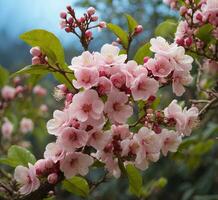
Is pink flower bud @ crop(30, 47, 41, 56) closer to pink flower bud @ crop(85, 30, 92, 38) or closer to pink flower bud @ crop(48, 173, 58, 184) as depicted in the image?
pink flower bud @ crop(85, 30, 92, 38)

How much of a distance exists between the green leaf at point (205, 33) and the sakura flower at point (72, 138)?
544 millimetres

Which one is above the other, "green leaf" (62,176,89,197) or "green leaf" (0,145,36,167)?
"green leaf" (0,145,36,167)

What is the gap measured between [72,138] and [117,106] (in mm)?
122

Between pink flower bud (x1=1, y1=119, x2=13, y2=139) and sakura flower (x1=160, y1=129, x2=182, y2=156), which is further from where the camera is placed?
pink flower bud (x1=1, y1=119, x2=13, y2=139)

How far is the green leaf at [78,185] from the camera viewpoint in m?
1.24

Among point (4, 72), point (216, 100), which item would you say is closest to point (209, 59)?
point (216, 100)

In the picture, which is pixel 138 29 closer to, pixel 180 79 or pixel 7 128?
pixel 180 79

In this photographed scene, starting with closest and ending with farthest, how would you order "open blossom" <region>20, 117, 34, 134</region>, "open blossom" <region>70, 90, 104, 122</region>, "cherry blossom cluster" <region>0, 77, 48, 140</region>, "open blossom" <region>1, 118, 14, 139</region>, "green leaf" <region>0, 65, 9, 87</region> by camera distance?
"open blossom" <region>70, 90, 104, 122</region>, "green leaf" <region>0, 65, 9, 87</region>, "cherry blossom cluster" <region>0, 77, 48, 140</region>, "open blossom" <region>1, 118, 14, 139</region>, "open blossom" <region>20, 117, 34, 134</region>

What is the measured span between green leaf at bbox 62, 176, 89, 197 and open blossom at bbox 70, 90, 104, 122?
32 cm

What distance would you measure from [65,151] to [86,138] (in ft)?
0.21

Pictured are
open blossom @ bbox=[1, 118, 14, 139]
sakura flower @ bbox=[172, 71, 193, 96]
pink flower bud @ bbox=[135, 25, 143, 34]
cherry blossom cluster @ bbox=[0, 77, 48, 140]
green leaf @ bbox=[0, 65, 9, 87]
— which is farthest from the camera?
open blossom @ bbox=[1, 118, 14, 139]

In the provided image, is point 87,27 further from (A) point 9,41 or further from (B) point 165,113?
(A) point 9,41

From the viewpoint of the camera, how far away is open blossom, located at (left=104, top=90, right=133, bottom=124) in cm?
99

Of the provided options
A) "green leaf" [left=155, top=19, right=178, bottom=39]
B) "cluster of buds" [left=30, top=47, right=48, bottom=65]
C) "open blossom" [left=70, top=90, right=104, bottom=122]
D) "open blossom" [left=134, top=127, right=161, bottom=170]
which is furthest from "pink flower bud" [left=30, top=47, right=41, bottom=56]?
"green leaf" [left=155, top=19, right=178, bottom=39]
